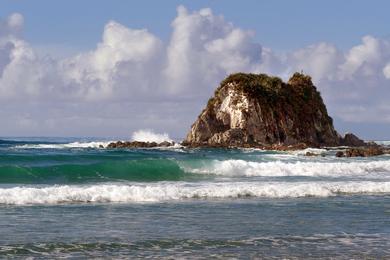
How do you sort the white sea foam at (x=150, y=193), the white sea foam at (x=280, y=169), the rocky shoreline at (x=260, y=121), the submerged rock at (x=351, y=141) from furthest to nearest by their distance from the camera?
the submerged rock at (x=351, y=141), the rocky shoreline at (x=260, y=121), the white sea foam at (x=280, y=169), the white sea foam at (x=150, y=193)

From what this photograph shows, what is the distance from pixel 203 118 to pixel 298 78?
59.4 feet

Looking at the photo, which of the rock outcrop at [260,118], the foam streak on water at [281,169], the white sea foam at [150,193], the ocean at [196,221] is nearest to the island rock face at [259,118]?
the rock outcrop at [260,118]

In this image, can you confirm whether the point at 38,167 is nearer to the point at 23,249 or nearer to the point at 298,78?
the point at 23,249

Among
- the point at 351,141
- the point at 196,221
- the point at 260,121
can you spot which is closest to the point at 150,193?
the point at 196,221

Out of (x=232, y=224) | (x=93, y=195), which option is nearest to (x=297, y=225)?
(x=232, y=224)

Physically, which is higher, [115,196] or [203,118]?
[203,118]

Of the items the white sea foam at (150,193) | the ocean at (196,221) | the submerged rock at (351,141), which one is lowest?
the ocean at (196,221)

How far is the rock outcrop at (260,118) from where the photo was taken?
235 feet

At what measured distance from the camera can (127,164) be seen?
109 ft

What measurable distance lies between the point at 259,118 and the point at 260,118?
14 centimetres

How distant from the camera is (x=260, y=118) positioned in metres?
73.0

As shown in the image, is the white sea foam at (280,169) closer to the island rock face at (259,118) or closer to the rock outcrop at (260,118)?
the rock outcrop at (260,118)

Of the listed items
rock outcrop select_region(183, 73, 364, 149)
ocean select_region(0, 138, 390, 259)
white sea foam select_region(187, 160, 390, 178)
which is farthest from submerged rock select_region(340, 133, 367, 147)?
ocean select_region(0, 138, 390, 259)

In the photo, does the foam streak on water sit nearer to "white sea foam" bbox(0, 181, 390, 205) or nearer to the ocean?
the ocean
